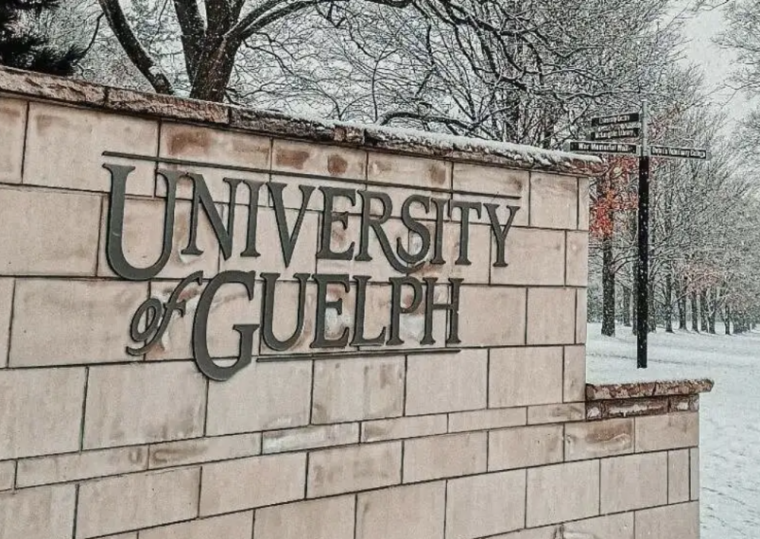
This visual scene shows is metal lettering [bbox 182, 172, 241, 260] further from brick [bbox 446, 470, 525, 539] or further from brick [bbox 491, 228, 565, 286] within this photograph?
brick [bbox 446, 470, 525, 539]

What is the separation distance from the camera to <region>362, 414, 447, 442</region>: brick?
310 cm

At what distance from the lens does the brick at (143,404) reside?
2529 mm

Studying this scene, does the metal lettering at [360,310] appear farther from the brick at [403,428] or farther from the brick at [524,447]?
the brick at [524,447]

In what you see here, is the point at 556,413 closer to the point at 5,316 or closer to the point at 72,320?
the point at 72,320

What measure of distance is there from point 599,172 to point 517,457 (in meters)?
1.61

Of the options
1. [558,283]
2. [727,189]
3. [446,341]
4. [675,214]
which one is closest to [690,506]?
[558,283]

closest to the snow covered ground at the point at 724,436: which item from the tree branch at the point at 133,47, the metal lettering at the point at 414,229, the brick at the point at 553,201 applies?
the brick at the point at 553,201

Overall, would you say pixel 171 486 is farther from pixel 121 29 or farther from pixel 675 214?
pixel 675 214

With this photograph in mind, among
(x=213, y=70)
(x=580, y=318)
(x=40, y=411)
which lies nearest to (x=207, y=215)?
(x=40, y=411)

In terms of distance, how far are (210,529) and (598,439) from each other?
7.02 ft

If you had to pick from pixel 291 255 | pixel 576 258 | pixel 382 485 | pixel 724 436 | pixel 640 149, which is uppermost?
pixel 640 149

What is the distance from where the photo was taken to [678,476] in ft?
13.1

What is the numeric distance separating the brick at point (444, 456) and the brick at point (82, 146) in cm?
169

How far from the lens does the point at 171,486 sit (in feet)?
8.75
